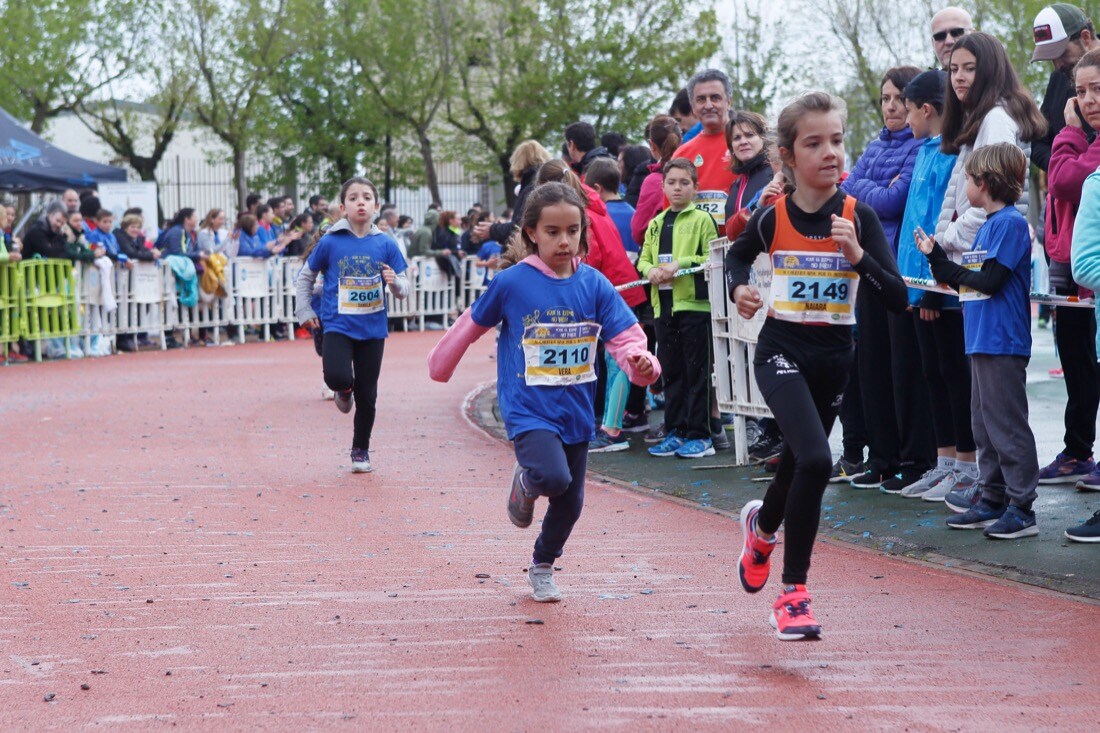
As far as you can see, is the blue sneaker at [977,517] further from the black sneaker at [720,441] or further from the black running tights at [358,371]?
the black running tights at [358,371]

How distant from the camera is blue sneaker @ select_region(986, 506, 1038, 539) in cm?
740

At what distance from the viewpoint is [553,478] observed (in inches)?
247

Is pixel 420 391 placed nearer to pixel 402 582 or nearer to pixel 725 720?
pixel 402 582

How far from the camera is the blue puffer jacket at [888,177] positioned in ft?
28.3

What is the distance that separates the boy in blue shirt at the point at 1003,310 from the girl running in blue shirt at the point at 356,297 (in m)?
4.41

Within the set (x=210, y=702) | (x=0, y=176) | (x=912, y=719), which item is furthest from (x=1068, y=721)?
(x=0, y=176)

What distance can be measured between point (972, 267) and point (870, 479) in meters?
1.98

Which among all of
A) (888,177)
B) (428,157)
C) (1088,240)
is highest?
Answer: (428,157)

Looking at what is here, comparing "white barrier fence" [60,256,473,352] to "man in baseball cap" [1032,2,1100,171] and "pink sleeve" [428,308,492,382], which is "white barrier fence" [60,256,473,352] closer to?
"man in baseball cap" [1032,2,1100,171]

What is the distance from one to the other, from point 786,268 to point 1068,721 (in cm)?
207

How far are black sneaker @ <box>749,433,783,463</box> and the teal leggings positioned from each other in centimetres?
119

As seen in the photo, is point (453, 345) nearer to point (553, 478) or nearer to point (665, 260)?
point (553, 478)

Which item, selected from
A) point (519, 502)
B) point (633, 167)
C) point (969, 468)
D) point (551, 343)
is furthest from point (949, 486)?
point (633, 167)

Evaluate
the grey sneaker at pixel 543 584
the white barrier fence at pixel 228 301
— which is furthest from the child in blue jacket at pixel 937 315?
the white barrier fence at pixel 228 301
